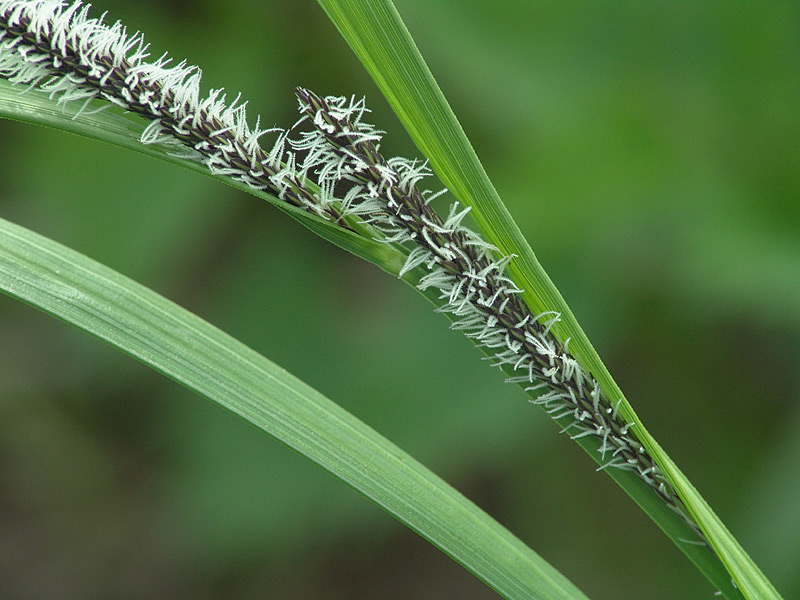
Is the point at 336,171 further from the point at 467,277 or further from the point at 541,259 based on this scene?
the point at 541,259

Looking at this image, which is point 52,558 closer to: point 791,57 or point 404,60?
point 404,60

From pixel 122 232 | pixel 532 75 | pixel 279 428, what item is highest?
pixel 532 75

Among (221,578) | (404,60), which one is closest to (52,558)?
(221,578)

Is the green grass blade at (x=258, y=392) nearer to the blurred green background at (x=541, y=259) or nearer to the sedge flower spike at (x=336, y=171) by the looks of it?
the sedge flower spike at (x=336, y=171)

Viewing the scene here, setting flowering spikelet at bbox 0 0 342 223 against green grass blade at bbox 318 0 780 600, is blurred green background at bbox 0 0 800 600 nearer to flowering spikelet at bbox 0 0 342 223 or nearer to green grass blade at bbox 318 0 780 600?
green grass blade at bbox 318 0 780 600

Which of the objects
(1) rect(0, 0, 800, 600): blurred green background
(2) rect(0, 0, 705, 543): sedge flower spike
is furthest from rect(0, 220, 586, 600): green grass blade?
(1) rect(0, 0, 800, 600): blurred green background
